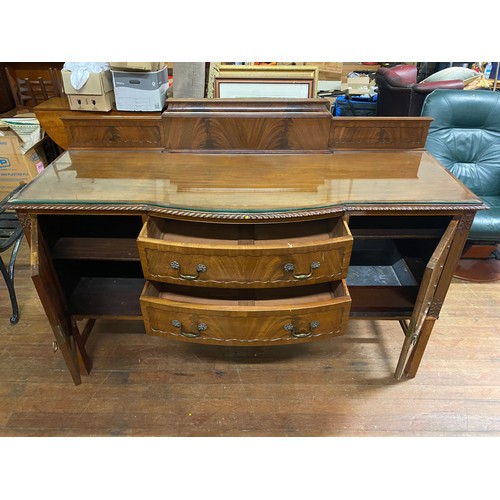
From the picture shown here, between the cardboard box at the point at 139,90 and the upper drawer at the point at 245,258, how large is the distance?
4.08ft

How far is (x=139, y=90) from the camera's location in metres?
2.12

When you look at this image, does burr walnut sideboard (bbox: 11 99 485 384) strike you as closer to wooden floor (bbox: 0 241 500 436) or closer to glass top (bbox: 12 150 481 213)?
glass top (bbox: 12 150 481 213)

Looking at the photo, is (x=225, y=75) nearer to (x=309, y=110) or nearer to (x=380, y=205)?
(x=309, y=110)

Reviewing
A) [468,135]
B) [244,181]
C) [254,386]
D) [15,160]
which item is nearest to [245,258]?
[244,181]

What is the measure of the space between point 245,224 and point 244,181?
139 mm

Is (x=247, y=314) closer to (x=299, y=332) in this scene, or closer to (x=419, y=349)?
(x=299, y=332)

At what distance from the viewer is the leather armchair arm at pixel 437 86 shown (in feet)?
8.05

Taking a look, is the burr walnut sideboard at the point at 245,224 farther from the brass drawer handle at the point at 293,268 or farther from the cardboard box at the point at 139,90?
the cardboard box at the point at 139,90

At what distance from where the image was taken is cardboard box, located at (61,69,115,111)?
208 cm

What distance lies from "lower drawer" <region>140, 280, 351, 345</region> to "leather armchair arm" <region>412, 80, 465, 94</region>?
77.3 inches

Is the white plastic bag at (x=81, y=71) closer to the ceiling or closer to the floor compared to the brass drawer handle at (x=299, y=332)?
closer to the ceiling

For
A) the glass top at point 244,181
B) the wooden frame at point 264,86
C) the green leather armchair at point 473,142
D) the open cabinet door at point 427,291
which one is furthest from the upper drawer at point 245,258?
the green leather armchair at point 473,142

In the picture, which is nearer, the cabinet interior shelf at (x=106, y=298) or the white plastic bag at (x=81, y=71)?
the cabinet interior shelf at (x=106, y=298)

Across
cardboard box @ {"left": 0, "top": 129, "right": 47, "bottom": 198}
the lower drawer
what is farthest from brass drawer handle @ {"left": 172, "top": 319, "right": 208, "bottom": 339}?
cardboard box @ {"left": 0, "top": 129, "right": 47, "bottom": 198}
